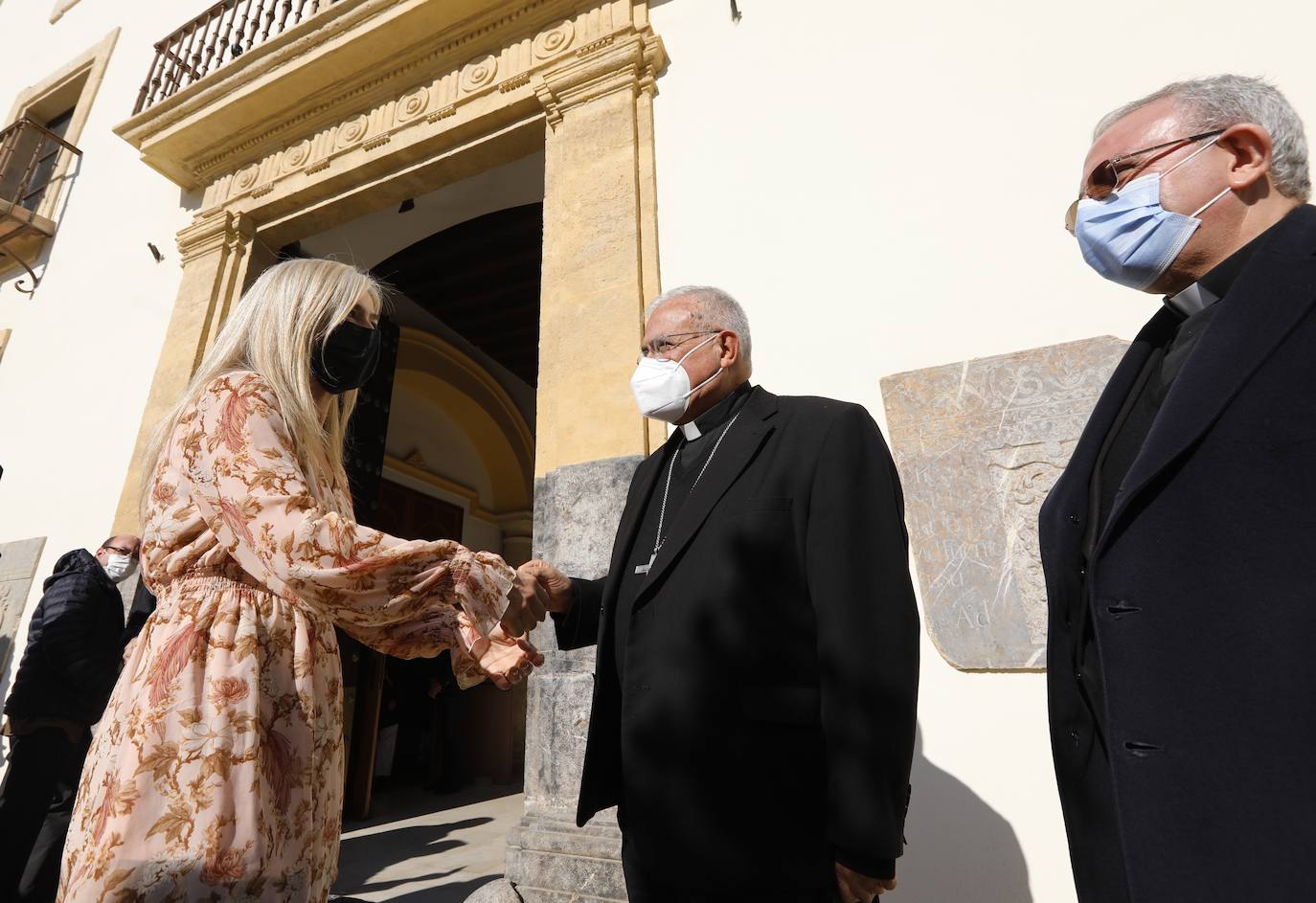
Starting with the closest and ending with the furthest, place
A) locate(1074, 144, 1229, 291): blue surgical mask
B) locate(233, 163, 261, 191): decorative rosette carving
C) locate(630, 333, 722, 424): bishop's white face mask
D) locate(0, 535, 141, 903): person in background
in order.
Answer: locate(1074, 144, 1229, 291): blue surgical mask < locate(630, 333, 722, 424): bishop's white face mask < locate(0, 535, 141, 903): person in background < locate(233, 163, 261, 191): decorative rosette carving

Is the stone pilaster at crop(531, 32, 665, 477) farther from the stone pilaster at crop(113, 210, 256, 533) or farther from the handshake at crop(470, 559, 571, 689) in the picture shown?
the stone pilaster at crop(113, 210, 256, 533)

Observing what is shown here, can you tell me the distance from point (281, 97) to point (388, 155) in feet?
4.42

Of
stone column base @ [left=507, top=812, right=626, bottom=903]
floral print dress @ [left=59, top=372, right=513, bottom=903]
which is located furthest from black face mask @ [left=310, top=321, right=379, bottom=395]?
stone column base @ [left=507, top=812, right=626, bottom=903]

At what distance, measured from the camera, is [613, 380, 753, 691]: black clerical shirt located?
171 centimetres

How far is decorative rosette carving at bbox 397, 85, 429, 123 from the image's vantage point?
489cm

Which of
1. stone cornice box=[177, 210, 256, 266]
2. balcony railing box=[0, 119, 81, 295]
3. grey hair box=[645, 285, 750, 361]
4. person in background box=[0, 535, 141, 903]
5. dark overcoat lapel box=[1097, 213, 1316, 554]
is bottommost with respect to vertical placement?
person in background box=[0, 535, 141, 903]

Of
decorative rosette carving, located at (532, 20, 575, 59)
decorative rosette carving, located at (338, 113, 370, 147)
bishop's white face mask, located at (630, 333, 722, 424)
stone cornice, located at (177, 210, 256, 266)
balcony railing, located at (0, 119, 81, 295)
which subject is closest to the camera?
bishop's white face mask, located at (630, 333, 722, 424)

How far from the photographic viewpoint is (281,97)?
543cm

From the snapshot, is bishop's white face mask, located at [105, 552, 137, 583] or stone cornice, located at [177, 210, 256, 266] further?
stone cornice, located at [177, 210, 256, 266]

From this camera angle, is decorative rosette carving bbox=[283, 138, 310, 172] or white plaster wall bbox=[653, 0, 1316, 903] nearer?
white plaster wall bbox=[653, 0, 1316, 903]

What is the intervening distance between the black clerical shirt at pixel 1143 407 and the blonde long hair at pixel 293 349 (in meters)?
1.37

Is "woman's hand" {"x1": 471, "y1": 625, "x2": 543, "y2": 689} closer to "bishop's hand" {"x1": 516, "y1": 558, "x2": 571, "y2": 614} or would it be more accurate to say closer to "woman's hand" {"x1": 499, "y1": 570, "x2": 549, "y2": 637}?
"woman's hand" {"x1": 499, "y1": 570, "x2": 549, "y2": 637}

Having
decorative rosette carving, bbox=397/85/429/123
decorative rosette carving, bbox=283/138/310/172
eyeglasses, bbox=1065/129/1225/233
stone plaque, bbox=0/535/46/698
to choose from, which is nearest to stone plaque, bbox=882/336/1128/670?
eyeglasses, bbox=1065/129/1225/233

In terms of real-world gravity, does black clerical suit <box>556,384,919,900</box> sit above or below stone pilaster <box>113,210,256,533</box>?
below
